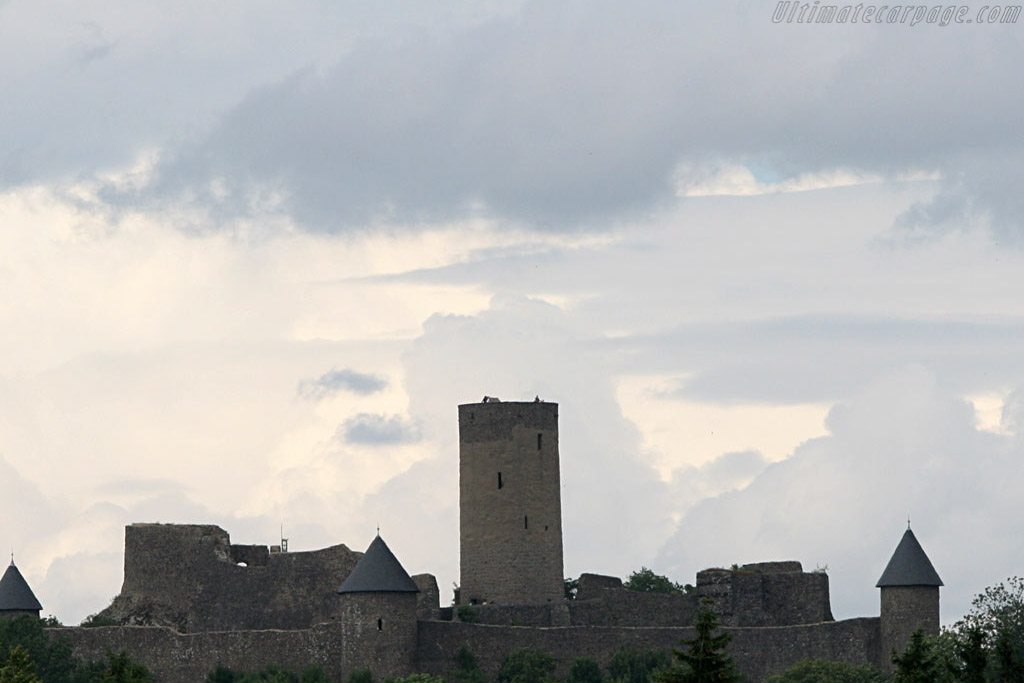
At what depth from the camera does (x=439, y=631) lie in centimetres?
7019

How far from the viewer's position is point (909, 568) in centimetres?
7075

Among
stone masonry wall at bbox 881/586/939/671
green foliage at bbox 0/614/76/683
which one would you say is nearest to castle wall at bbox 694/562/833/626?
stone masonry wall at bbox 881/586/939/671

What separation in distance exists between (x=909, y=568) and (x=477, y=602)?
39.3 ft

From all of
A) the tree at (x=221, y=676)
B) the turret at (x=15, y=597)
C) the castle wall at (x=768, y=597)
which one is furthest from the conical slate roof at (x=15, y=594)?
the castle wall at (x=768, y=597)

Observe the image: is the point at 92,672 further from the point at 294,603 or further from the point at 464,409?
the point at 464,409

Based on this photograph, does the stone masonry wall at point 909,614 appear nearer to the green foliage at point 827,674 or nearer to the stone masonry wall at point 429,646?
the stone masonry wall at point 429,646

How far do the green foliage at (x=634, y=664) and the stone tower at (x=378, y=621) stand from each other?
5382mm

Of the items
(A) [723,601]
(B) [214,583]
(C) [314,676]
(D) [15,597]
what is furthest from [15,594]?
(A) [723,601]

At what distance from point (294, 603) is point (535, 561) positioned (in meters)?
6.69

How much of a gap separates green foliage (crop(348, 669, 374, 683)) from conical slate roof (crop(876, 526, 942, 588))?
1350cm

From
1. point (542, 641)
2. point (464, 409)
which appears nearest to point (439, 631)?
point (542, 641)

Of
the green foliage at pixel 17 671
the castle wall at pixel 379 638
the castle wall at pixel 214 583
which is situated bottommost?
the green foliage at pixel 17 671

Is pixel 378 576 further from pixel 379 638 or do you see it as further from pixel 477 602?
pixel 477 602

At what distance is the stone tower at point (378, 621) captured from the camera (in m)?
69.1
